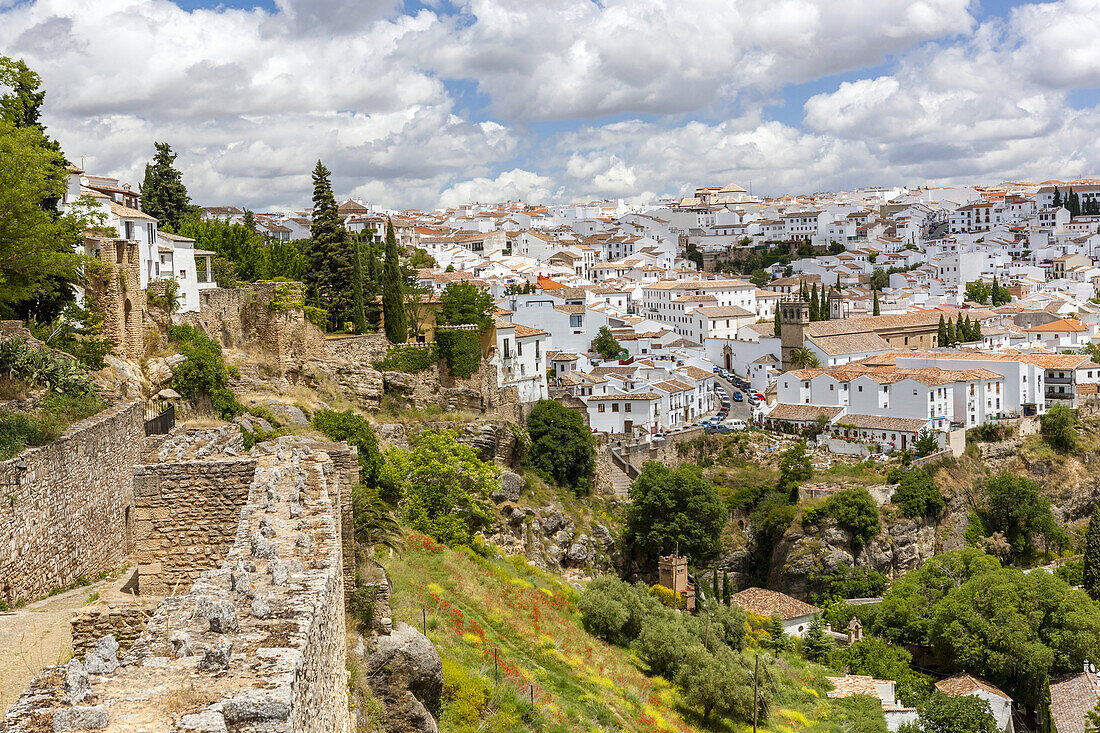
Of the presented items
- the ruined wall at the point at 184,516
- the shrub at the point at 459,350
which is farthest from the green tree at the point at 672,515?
the ruined wall at the point at 184,516

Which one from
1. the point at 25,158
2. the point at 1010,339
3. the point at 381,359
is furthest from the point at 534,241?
the point at 25,158

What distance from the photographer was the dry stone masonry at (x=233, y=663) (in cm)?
329

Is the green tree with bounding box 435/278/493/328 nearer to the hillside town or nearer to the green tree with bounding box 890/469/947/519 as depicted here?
the hillside town

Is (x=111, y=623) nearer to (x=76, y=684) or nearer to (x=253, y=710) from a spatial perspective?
(x=76, y=684)

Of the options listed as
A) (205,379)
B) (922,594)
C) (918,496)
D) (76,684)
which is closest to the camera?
(76,684)

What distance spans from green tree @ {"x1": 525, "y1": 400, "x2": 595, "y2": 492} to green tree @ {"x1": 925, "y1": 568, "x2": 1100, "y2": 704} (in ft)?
47.7

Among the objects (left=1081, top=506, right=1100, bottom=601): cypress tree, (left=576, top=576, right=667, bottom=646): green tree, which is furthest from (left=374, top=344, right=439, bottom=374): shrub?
(left=1081, top=506, right=1100, bottom=601): cypress tree

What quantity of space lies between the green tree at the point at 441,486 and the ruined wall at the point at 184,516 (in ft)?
47.1

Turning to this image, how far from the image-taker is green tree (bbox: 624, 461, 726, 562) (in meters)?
38.7

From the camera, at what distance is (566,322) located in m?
56.2

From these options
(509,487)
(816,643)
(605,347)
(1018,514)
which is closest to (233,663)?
Result: (509,487)

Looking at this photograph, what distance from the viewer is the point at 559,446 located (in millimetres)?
37844

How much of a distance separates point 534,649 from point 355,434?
1041cm

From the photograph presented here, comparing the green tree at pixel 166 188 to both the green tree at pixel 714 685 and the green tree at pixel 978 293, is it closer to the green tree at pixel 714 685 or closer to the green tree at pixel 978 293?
the green tree at pixel 714 685
